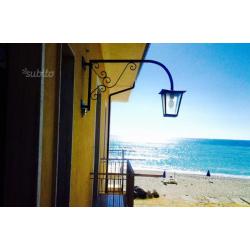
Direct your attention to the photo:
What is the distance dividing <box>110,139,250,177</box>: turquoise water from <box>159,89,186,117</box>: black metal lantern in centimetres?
1676

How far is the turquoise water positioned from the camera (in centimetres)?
2222

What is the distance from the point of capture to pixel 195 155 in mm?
27891

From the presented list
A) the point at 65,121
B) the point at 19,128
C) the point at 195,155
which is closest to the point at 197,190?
the point at 65,121

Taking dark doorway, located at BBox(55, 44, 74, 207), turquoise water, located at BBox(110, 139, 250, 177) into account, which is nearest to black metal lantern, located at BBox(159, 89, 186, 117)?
dark doorway, located at BBox(55, 44, 74, 207)

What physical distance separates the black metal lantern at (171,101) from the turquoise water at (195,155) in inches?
660

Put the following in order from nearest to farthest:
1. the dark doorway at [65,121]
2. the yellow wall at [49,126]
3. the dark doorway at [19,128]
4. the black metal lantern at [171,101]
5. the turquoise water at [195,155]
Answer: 1. the dark doorway at [19,128]
2. the yellow wall at [49,126]
3. the dark doorway at [65,121]
4. the black metal lantern at [171,101]
5. the turquoise water at [195,155]

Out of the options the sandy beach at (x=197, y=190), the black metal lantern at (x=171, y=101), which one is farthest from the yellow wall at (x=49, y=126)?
the sandy beach at (x=197, y=190)

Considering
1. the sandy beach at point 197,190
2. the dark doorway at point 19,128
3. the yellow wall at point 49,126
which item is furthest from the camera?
the sandy beach at point 197,190

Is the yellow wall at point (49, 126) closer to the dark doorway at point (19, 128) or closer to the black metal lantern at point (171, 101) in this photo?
the dark doorway at point (19, 128)

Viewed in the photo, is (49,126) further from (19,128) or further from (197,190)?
(197,190)

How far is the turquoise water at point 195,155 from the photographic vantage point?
72.9 feet

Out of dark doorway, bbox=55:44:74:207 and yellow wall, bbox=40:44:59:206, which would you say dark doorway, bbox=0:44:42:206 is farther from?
dark doorway, bbox=55:44:74:207
